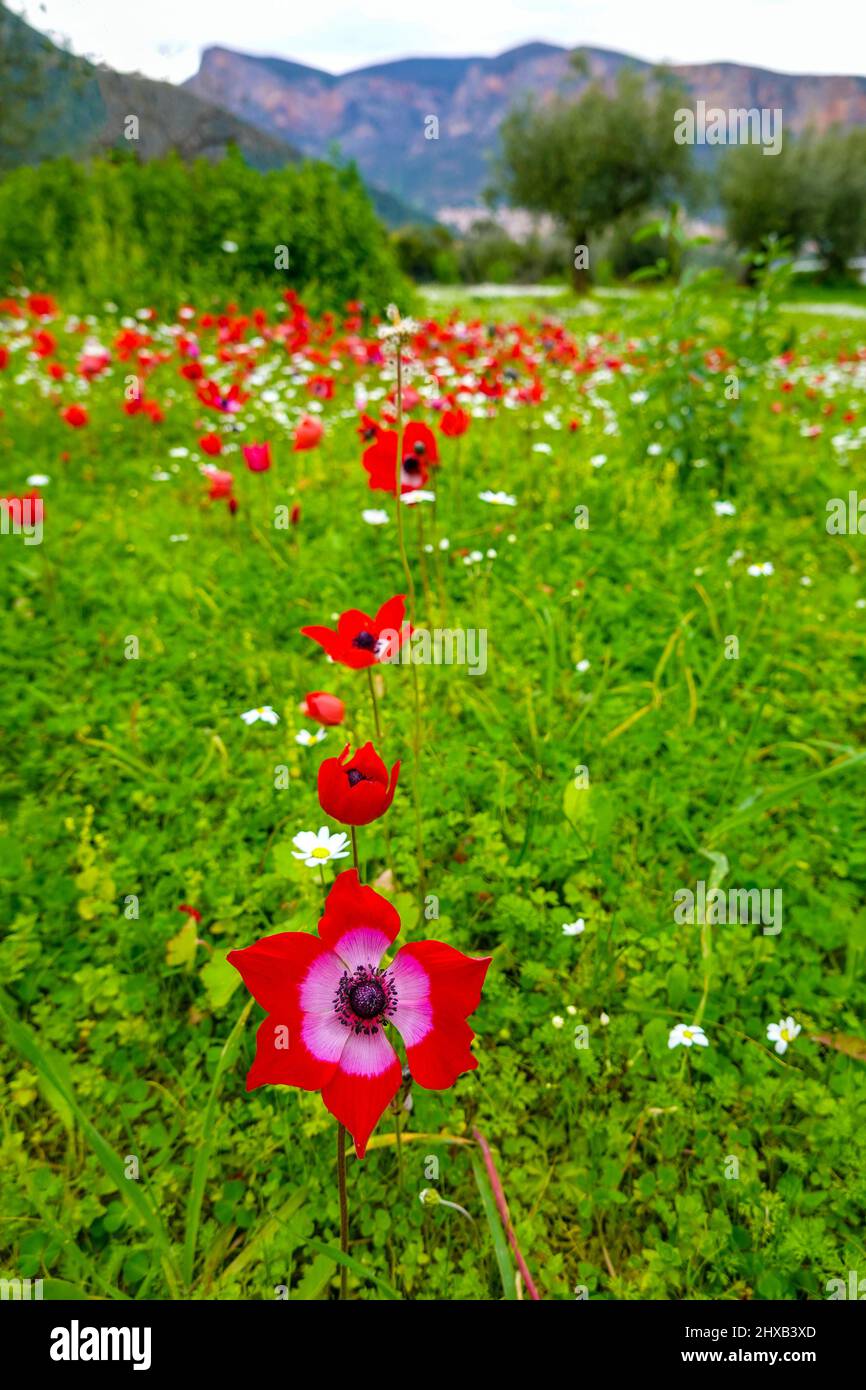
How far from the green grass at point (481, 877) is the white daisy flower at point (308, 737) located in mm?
41

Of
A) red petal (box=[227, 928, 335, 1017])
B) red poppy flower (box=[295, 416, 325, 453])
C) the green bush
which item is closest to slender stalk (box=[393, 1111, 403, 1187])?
red petal (box=[227, 928, 335, 1017])

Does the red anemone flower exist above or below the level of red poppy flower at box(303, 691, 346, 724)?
below

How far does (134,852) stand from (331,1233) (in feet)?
3.70

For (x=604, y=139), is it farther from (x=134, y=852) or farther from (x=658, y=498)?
(x=134, y=852)

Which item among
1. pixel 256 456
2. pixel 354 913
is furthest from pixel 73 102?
pixel 354 913

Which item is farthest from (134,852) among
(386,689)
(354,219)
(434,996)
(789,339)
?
(354,219)

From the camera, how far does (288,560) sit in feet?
11.7

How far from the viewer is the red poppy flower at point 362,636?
4.83 feet

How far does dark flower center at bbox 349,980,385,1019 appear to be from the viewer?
982 mm

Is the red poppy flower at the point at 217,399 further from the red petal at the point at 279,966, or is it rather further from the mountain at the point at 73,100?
the mountain at the point at 73,100

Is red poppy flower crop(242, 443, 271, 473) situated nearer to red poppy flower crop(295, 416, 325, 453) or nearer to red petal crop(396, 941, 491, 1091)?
red poppy flower crop(295, 416, 325, 453)

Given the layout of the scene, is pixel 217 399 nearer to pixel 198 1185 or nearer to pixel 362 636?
pixel 362 636

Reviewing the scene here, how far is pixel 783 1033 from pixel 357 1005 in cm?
118

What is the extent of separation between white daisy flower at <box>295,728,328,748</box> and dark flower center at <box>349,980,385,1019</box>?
1.40 m
